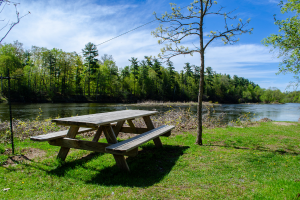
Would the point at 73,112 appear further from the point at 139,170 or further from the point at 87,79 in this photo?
the point at 87,79

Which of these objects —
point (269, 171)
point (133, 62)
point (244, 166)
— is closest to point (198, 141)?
point (244, 166)

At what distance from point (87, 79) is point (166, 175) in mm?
47511

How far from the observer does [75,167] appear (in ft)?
13.1

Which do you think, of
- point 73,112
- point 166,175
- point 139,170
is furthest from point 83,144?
point 73,112

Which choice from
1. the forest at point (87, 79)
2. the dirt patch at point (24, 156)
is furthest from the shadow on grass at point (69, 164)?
the forest at point (87, 79)

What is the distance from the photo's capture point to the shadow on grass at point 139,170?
331cm

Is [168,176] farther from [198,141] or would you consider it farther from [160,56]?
[160,56]

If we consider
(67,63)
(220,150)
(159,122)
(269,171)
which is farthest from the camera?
(67,63)

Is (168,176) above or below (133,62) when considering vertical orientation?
below

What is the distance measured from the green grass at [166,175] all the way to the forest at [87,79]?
878 inches

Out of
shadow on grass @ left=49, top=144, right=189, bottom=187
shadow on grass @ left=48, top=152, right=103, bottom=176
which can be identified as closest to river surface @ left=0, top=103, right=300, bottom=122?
shadow on grass @ left=48, top=152, right=103, bottom=176

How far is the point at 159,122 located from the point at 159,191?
6.50m

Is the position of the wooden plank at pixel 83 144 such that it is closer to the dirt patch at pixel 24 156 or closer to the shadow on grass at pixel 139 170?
the shadow on grass at pixel 139 170

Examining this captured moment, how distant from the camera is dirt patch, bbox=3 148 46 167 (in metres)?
4.21
